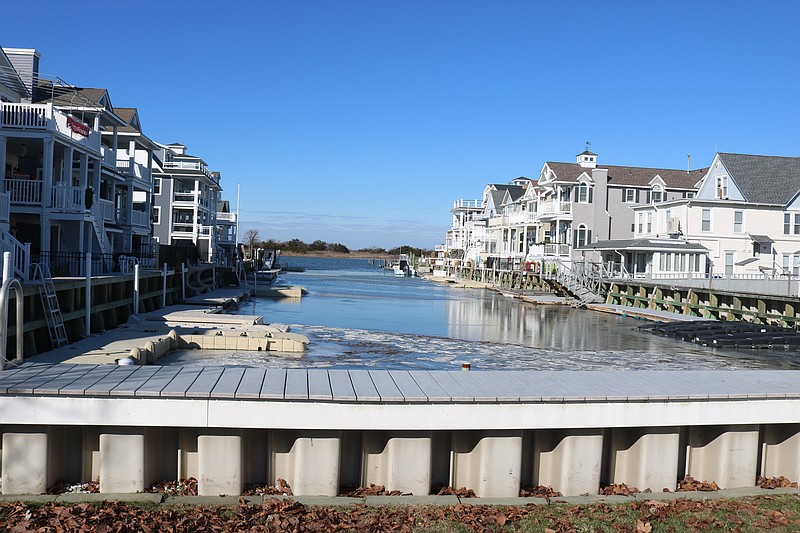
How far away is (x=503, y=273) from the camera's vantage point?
82.7m

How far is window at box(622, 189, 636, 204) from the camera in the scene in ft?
222

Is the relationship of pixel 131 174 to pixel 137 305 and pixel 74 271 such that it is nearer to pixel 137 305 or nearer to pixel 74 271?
pixel 137 305

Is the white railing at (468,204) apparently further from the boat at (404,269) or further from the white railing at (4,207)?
the white railing at (4,207)

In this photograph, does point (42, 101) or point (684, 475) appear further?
point (42, 101)

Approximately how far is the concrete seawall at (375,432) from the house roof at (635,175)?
200 ft

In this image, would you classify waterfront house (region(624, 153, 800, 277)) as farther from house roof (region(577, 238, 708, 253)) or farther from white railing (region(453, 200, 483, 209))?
white railing (region(453, 200, 483, 209))

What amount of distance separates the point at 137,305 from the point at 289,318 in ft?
36.5

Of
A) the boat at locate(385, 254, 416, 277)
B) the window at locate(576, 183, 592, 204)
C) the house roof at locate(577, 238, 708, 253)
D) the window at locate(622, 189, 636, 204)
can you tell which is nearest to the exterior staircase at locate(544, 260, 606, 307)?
the house roof at locate(577, 238, 708, 253)

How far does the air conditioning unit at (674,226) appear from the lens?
52.9 meters

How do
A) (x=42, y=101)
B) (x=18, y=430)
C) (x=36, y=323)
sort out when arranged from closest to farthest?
(x=18, y=430) < (x=36, y=323) < (x=42, y=101)

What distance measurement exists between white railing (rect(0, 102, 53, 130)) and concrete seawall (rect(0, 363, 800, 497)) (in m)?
19.7

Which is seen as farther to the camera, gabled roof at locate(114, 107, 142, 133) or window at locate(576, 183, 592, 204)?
window at locate(576, 183, 592, 204)

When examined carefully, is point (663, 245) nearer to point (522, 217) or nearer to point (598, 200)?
point (598, 200)

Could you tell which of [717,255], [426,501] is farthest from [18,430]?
[717,255]
